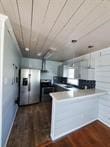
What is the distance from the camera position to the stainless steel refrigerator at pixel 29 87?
14.0ft

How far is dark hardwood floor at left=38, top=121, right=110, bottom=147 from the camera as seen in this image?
200 centimetres

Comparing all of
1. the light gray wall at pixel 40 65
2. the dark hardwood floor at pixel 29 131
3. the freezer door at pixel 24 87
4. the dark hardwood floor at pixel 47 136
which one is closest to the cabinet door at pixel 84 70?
the dark hardwood floor at pixel 47 136

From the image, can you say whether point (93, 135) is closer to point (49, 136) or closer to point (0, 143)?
point (49, 136)

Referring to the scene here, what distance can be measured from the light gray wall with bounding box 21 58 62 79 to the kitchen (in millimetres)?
991

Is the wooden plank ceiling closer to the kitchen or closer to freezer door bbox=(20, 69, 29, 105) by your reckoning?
the kitchen

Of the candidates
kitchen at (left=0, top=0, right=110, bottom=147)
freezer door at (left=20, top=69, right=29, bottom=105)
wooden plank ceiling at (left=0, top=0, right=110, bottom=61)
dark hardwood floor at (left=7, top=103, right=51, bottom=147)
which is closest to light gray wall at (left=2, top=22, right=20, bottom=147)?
kitchen at (left=0, top=0, right=110, bottom=147)

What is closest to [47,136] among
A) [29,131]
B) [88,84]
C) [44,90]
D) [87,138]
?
[29,131]

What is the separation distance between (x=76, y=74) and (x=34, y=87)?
6.95ft

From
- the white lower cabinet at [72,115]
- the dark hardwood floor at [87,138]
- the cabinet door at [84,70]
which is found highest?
the cabinet door at [84,70]

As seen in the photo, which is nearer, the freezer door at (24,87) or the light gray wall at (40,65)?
the freezer door at (24,87)

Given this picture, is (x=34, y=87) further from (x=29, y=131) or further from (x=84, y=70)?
(x=84, y=70)

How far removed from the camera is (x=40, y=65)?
18.3 ft

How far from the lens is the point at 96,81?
323 centimetres

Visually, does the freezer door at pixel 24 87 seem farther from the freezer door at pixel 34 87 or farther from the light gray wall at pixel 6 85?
the light gray wall at pixel 6 85
